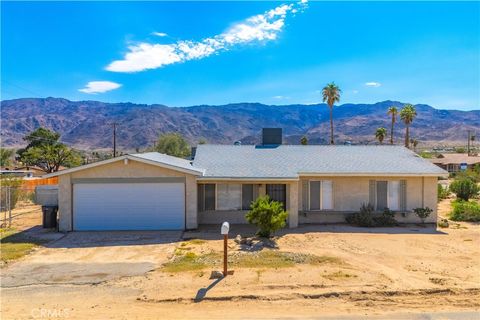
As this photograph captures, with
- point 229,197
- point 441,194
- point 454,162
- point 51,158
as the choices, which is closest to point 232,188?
point 229,197

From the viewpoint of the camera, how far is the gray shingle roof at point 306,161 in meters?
17.0

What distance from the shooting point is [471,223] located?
60.0 feet

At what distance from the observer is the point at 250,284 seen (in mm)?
9383

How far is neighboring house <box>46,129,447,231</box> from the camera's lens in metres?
15.9

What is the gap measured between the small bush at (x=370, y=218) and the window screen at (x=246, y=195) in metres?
Answer: 4.57

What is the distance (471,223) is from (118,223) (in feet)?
54.4

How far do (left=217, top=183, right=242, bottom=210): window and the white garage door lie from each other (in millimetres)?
1838

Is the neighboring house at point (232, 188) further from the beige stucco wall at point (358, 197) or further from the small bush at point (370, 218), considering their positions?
the small bush at point (370, 218)

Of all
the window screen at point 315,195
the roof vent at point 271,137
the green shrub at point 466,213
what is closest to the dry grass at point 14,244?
the window screen at point 315,195

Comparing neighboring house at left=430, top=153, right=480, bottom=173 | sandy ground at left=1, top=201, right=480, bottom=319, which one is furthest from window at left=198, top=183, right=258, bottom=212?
neighboring house at left=430, top=153, right=480, bottom=173

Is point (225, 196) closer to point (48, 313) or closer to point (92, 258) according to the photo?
point (92, 258)

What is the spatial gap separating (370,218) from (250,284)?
922cm

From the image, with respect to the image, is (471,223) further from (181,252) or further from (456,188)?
(181,252)

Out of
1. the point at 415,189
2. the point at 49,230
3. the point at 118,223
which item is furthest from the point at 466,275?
the point at 49,230
